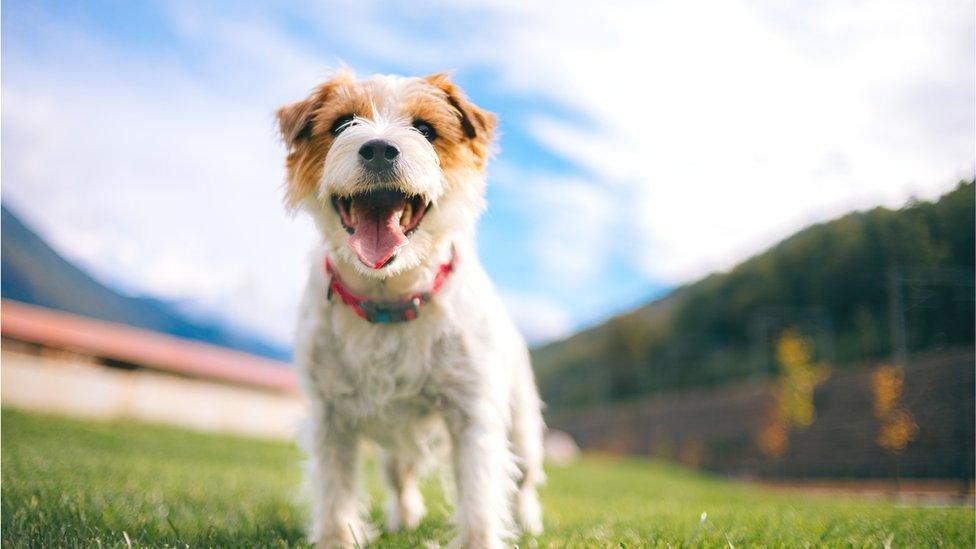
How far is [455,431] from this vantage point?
10.9ft

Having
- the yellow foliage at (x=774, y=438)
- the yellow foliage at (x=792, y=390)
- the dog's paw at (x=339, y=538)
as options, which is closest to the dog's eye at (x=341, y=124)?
the dog's paw at (x=339, y=538)

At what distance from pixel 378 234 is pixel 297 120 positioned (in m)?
0.74

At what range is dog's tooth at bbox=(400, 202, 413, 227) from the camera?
316 centimetres

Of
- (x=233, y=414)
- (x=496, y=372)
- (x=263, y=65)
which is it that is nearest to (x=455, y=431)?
(x=496, y=372)

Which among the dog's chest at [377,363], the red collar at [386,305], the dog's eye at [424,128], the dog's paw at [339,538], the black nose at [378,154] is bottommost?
the dog's paw at [339,538]

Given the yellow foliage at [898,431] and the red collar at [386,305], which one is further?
the yellow foliage at [898,431]

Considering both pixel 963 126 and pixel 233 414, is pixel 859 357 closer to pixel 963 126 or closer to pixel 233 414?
pixel 963 126

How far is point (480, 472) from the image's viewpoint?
3.20m

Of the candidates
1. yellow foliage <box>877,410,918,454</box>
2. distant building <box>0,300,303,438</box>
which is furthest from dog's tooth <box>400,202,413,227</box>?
distant building <box>0,300,303,438</box>

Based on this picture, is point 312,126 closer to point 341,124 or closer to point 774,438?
point 341,124

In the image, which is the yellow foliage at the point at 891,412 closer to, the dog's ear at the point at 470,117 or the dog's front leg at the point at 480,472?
the dog's front leg at the point at 480,472

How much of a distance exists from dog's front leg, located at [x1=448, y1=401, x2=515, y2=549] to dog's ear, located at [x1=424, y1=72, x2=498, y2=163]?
1252 millimetres

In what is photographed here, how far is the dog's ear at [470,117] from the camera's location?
3.43 m

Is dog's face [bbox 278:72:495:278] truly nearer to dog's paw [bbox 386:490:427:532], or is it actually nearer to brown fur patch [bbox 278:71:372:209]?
brown fur patch [bbox 278:71:372:209]
